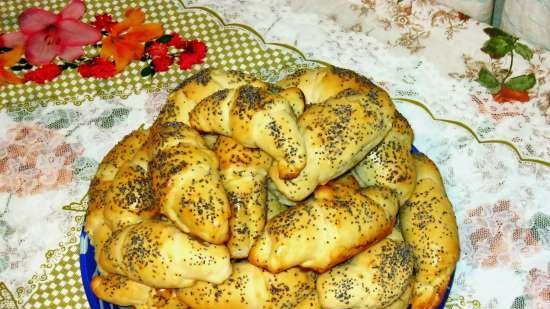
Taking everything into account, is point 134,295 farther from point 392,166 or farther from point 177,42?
point 177,42

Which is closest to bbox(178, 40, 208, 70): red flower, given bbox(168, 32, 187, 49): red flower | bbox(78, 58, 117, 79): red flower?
bbox(168, 32, 187, 49): red flower

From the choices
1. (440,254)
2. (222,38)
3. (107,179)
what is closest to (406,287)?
(440,254)

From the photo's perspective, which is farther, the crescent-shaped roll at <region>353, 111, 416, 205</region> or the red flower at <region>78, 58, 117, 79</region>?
the red flower at <region>78, 58, 117, 79</region>

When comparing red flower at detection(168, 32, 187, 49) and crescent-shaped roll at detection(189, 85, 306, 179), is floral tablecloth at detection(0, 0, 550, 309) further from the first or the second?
crescent-shaped roll at detection(189, 85, 306, 179)

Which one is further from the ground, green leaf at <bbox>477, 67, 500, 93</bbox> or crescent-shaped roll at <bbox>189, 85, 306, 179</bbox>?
crescent-shaped roll at <bbox>189, 85, 306, 179</bbox>

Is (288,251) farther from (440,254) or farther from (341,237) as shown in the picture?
(440,254)

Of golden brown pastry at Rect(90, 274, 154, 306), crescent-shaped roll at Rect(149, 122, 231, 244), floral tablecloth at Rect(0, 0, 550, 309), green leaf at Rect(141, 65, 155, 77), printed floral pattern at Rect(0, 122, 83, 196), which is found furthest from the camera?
green leaf at Rect(141, 65, 155, 77)

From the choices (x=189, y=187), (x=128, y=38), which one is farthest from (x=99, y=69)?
(x=189, y=187)

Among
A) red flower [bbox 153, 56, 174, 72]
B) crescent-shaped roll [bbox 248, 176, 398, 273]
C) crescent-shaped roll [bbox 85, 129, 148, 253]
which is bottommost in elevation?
red flower [bbox 153, 56, 174, 72]

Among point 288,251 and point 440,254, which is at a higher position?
point 288,251
